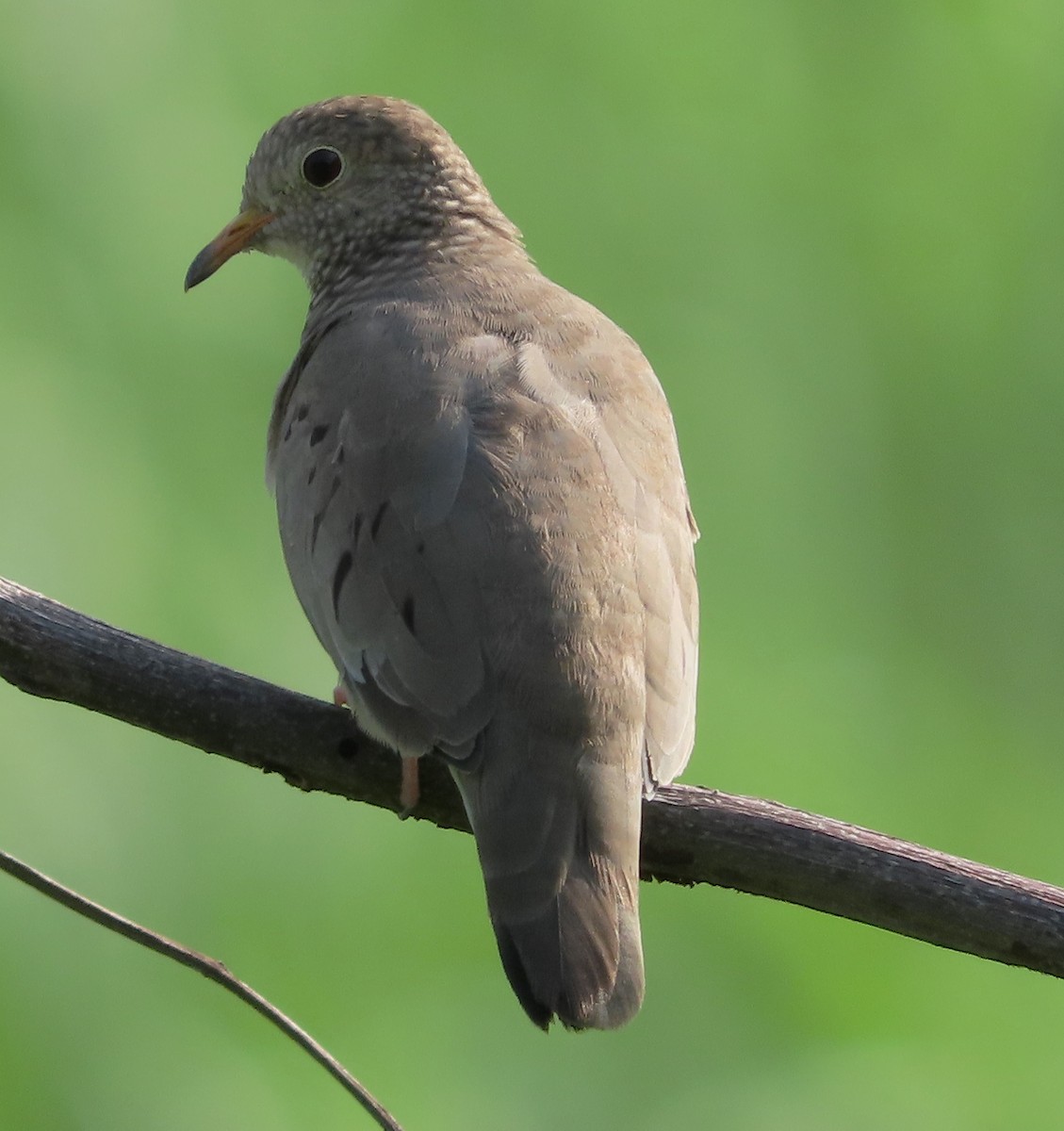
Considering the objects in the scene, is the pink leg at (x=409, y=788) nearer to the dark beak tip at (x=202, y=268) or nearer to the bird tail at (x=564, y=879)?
the bird tail at (x=564, y=879)

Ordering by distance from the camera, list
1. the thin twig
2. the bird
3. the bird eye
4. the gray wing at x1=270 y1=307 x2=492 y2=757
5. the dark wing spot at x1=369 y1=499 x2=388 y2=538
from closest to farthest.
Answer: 1. the thin twig
2. the bird
3. the gray wing at x1=270 y1=307 x2=492 y2=757
4. the dark wing spot at x1=369 y1=499 x2=388 y2=538
5. the bird eye

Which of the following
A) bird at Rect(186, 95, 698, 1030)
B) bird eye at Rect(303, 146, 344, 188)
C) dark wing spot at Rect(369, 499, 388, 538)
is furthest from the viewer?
bird eye at Rect(303, 146, 344, 188)

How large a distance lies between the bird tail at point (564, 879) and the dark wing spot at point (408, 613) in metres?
0.21

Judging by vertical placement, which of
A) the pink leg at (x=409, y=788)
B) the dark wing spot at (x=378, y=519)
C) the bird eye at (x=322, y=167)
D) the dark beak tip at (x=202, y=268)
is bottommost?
the pink leg at (x=409, y=788)

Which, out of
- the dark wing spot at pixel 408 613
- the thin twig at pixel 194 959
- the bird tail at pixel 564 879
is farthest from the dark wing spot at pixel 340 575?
the thin twig at pixel 194 959

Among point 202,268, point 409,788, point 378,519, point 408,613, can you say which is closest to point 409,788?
point 409,788

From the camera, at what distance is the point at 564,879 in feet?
6.18

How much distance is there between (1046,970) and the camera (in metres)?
1.93

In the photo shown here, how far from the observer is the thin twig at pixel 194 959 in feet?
5.78

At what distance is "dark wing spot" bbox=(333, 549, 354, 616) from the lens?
7.18 feet

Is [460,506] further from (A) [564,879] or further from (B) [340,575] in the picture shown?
(A) [564,879]

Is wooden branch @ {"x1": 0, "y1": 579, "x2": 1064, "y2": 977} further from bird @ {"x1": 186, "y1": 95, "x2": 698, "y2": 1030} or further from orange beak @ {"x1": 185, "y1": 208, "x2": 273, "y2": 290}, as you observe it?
orange beak @ {"x1": 185, "y1": 208, "x2": 273, "y2": 290}

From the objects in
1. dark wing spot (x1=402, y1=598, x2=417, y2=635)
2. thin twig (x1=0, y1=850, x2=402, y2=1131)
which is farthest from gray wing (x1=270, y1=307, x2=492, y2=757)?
thin twig (x1=0, y1=850, x2=402, y2=1131)

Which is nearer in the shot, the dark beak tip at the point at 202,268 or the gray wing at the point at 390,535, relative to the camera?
the gray wing at the point at 390,535
